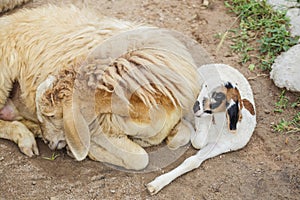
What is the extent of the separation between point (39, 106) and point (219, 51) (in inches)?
78.8

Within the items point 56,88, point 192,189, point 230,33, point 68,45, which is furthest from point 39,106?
point 230,33

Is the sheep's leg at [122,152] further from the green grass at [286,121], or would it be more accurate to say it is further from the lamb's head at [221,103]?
the green grass at [286,121]

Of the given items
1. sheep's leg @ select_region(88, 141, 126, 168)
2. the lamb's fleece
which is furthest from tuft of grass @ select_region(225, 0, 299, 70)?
the lamb's fleece

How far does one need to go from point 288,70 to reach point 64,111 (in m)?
2.13

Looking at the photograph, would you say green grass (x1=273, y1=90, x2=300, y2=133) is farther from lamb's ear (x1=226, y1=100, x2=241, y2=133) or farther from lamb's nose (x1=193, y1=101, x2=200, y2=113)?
lamb's nose (x1=193, y1=101, x2=200, y2=113)

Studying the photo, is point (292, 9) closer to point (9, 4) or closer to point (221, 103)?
point (221, 103)

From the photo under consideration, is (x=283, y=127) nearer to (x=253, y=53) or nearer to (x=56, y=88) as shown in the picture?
(x=253, y=53)

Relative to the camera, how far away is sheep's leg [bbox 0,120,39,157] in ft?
14.8

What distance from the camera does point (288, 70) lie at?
16.8ft

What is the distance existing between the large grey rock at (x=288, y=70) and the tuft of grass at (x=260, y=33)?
105mm

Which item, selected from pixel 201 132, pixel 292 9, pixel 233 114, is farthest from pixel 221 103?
pixel 292 9

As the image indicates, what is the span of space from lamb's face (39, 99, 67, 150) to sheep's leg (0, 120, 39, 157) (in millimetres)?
118

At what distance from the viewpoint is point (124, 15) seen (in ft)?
19.5

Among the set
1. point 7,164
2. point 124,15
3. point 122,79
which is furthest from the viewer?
point 124,15
